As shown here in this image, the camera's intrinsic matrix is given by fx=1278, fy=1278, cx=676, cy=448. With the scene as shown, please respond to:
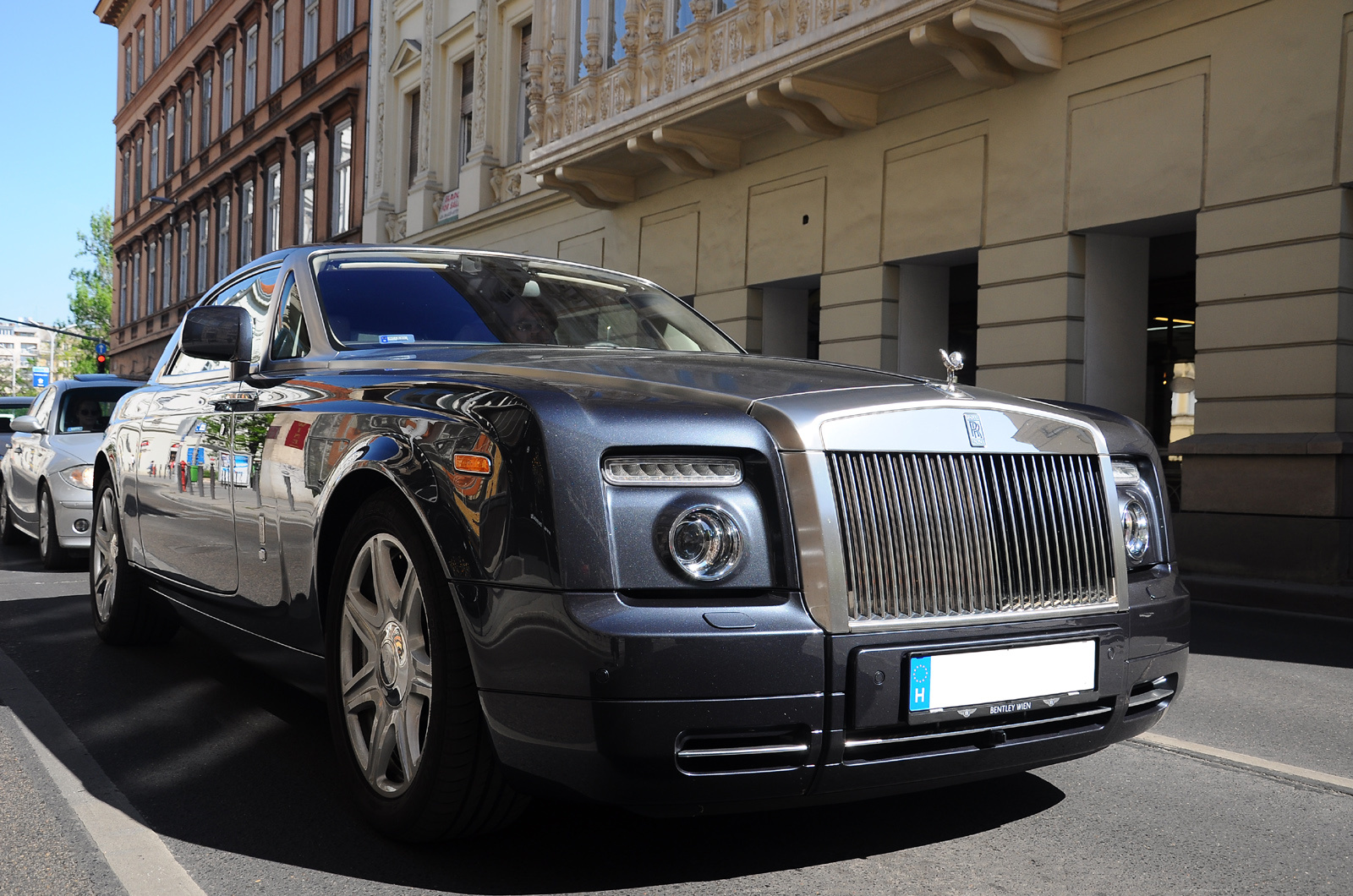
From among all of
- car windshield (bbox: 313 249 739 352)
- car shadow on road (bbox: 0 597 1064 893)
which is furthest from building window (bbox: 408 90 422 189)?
car shadow on road (bbox: 0 597 1064 893)

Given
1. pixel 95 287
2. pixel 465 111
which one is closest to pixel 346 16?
pixel 465 111

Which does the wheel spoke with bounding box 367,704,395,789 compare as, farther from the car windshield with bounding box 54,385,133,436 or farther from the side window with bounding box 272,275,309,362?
the car windshield with bounding box 54,385,133,436

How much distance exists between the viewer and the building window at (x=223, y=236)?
37094 millimetres

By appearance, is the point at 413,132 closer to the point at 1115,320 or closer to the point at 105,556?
the point at 1115,320

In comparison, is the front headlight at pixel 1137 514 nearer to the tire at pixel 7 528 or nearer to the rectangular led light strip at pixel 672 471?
the rectangular led light strip at pixel 672 471

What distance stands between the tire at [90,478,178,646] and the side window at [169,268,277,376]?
0.76 metres

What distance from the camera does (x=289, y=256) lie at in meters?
4.34

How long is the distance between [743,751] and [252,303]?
9.81ft

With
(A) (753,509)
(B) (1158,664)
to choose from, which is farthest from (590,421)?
(B) (1158,664)

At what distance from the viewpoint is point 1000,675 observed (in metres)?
2.71

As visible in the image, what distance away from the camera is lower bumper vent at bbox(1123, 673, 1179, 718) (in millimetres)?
3020

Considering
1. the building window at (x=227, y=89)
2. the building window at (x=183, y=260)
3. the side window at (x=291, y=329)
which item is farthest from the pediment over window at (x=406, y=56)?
the side window at (x=291, y=329)

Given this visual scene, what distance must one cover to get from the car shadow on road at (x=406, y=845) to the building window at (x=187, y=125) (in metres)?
40.6

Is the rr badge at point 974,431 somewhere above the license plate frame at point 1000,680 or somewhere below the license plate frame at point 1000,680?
above
